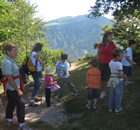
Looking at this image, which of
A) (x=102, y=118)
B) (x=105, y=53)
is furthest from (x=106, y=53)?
(x=102, y=118)

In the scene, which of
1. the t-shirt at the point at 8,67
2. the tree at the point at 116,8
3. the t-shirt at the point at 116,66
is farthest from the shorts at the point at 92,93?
the tree at the point at 116,8

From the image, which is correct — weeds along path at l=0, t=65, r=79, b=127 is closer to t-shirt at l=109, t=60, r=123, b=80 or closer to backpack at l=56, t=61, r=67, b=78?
backpack at l=56, t=61, r=67, b=78

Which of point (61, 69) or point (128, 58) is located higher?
point (128, 58)

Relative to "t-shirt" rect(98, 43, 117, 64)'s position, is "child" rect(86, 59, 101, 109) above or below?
below

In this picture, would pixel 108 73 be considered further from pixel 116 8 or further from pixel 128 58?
pixel 116 8

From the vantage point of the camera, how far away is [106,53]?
13.8 feet

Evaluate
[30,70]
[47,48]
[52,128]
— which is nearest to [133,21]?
[47,48]

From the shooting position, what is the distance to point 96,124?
3225 mm

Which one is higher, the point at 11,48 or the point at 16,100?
the point at 11,48

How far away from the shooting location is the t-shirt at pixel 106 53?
4129 mm

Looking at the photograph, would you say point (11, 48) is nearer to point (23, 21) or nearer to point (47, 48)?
point (23, 21)

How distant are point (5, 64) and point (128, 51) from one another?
435 centimetres

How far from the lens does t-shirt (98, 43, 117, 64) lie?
13.5 ft

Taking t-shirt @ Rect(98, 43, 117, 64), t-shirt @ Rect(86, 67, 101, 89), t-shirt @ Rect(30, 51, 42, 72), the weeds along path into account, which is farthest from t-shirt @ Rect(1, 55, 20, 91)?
t-shirt @ Rect(98, 43, 117, 64)
